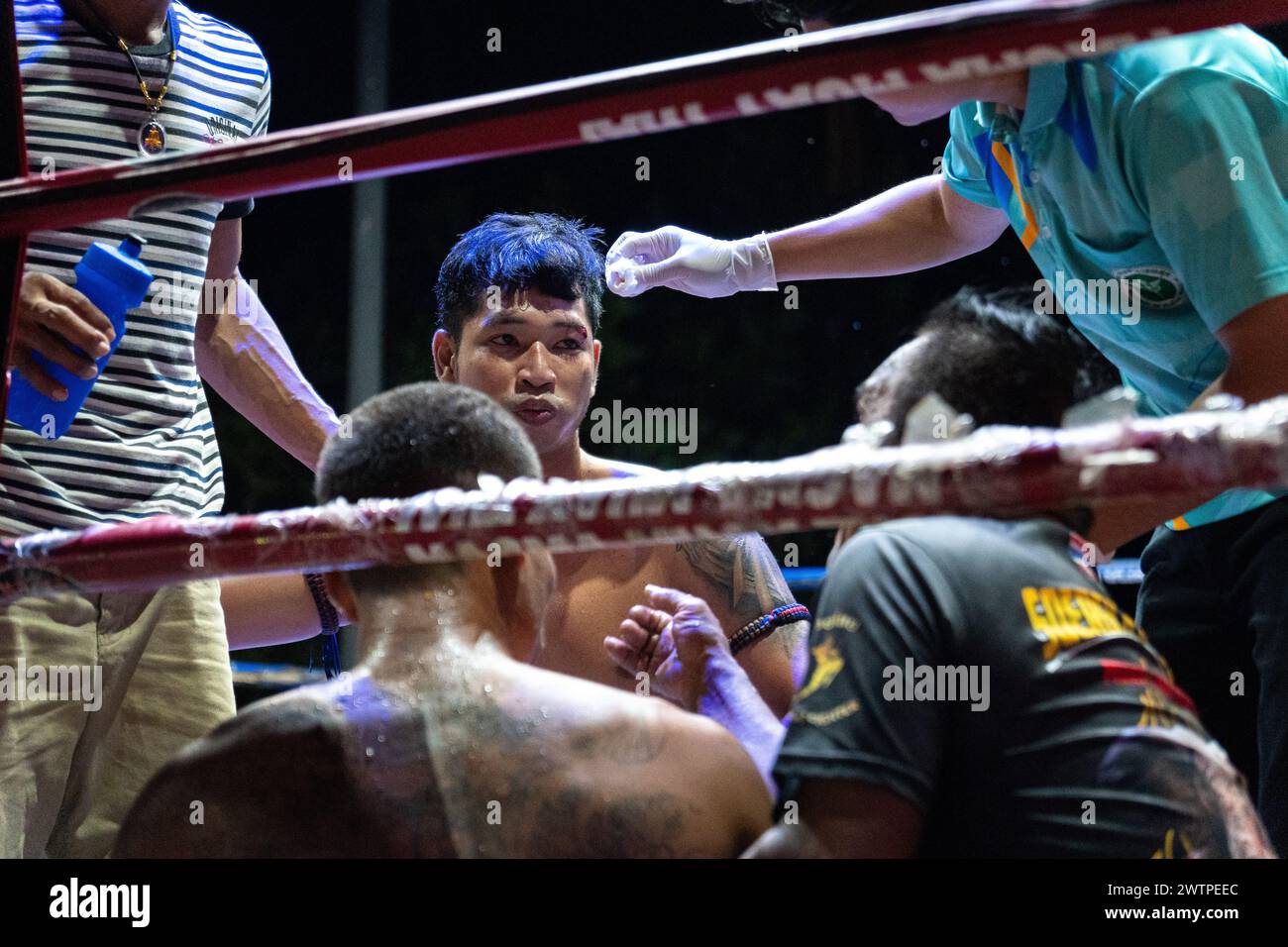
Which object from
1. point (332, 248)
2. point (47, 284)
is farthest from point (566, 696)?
point (332, 248)

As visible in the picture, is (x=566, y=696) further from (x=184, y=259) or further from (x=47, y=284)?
(x=184, y=259)

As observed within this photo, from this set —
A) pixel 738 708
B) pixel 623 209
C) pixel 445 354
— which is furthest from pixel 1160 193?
pixel 623 209

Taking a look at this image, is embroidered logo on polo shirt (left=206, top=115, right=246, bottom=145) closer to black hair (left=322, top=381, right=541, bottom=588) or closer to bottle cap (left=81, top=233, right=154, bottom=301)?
bottle cap (left=81, top=233, right=154, bottom=301)

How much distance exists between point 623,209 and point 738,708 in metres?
3.17

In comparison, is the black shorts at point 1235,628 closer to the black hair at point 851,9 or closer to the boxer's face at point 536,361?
the black hair at point 851,9

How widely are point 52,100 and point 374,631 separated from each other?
838 millimetres

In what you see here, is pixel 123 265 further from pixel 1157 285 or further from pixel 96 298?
pixel 1157 285

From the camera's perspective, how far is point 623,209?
4234 mm

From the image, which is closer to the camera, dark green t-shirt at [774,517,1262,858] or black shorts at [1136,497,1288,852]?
dark green t-shirt at [774,517,1262,858]

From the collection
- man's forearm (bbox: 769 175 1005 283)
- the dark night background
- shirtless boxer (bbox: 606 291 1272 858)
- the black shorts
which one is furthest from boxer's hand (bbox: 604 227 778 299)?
the dark night background

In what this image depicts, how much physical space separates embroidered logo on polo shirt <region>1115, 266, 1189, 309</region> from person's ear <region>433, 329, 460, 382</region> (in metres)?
1.10

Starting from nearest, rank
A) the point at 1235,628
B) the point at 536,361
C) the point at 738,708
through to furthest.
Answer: the point at 738,708 → the point at 1235,628 → the point at 536,361

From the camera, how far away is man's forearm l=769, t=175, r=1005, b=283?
171cm
